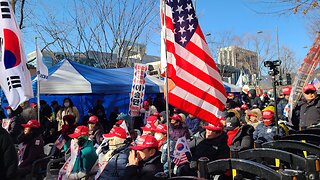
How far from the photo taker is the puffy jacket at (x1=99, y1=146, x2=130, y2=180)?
14.6ft

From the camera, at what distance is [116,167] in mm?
4492

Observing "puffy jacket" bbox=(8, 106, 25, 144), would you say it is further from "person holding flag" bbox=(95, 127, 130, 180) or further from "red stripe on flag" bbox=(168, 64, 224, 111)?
"red stripe on flag" bbox=(168, 64, 224, 111)

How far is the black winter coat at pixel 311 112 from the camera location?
6.77m

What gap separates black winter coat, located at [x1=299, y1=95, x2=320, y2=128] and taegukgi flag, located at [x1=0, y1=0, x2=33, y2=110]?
5.54 m

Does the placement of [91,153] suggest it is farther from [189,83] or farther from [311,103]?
[311,103]

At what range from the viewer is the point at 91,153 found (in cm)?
514

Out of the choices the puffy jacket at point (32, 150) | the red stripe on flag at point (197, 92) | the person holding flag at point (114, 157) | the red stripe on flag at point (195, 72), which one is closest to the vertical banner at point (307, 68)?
the red stripe on flag at point (195, 72)

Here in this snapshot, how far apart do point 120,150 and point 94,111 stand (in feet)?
25.4

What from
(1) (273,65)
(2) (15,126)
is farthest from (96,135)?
(1) (273,65)

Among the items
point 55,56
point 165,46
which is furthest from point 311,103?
point 55,56

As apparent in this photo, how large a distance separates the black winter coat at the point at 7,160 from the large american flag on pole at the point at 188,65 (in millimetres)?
1908

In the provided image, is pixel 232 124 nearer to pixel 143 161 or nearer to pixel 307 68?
pixel 307 68

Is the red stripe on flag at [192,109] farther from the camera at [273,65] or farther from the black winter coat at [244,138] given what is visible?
the camera at [273,65]

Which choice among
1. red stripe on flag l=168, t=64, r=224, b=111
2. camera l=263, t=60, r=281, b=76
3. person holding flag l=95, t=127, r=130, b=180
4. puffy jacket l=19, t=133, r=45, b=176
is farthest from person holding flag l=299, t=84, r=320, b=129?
puffy jacket l=19, t=133, r=45, b=176
